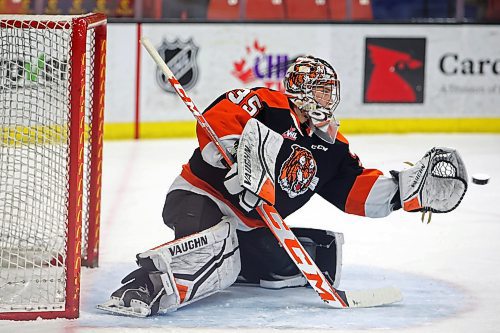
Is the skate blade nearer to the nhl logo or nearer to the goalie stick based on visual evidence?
the goalie stick

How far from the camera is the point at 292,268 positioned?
11.4 feet

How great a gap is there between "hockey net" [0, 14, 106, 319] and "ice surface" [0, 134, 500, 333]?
112 millimetres

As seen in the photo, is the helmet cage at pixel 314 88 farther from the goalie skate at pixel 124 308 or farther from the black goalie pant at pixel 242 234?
the goalie skate at pixel 124 308

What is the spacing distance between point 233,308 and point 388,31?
4431mm

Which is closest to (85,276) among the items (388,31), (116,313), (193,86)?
(116,313)

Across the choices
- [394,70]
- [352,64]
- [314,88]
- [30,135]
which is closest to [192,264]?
[314,88]

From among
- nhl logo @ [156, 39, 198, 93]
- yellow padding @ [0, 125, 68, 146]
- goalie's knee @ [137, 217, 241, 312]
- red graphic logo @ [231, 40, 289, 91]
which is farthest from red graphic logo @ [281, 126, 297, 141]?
red graphic logo @ [231, 40, 289, 91]

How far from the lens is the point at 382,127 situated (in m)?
7.43

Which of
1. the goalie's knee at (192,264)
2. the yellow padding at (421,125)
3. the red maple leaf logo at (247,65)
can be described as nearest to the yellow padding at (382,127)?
the yellow padding at (421,125)

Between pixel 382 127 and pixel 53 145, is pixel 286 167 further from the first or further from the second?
pixel 382 127

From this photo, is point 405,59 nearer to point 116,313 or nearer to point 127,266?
point 127,266

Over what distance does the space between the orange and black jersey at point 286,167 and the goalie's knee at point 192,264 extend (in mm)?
178

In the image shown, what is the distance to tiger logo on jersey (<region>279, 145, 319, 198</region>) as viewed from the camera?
3305mm

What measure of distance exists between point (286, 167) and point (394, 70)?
13.9 ft
